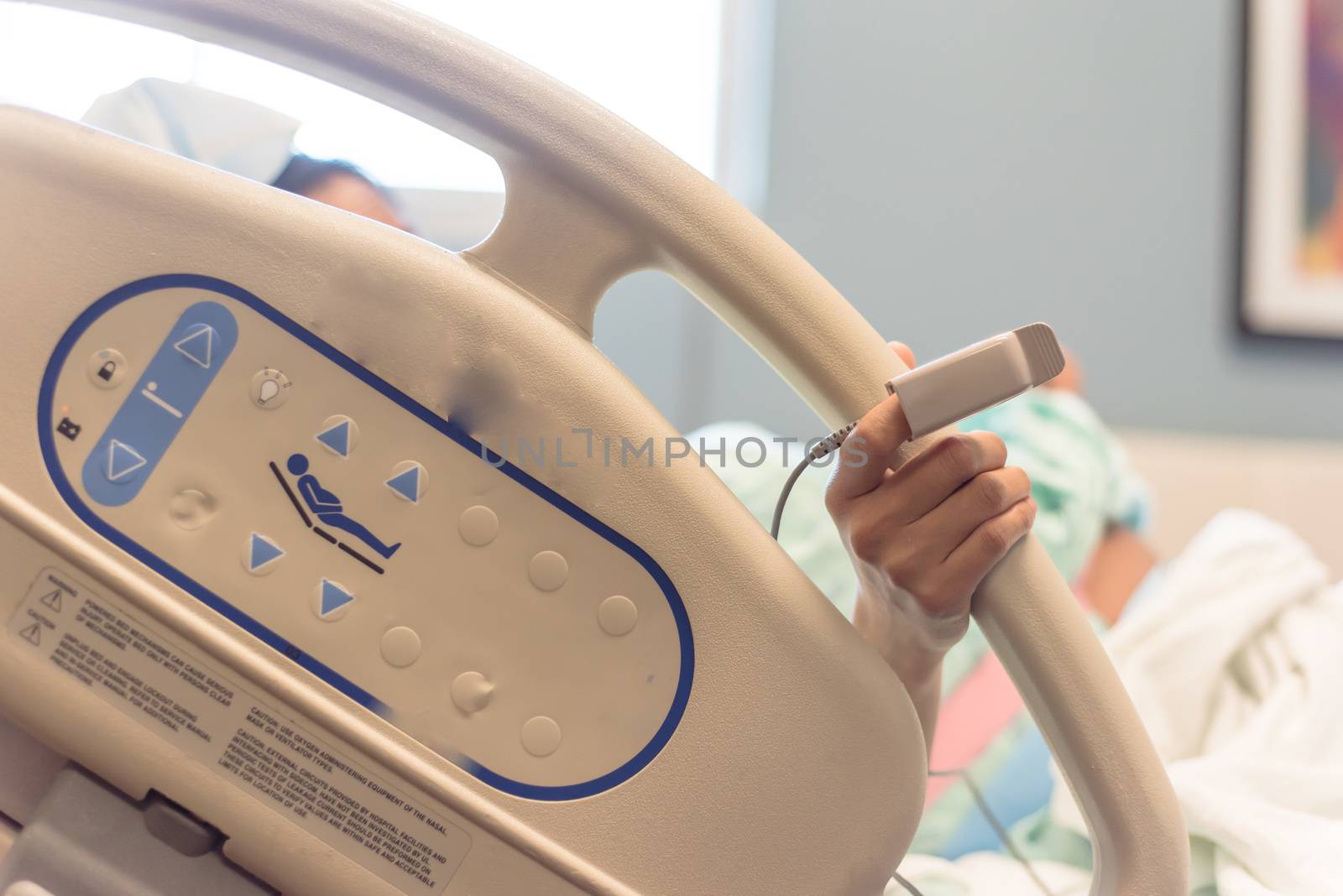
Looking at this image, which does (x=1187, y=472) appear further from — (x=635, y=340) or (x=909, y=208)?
(x=635, y=340)

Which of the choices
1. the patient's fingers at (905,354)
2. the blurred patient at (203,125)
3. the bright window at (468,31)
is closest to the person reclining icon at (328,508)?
the blurred patient at (203,125)

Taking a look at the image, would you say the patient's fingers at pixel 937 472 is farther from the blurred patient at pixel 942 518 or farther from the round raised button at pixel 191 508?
the round raised button at pixel 191 508

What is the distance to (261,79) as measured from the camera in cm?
127

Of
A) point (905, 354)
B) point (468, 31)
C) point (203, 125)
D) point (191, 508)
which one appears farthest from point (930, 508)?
point (468, 31)

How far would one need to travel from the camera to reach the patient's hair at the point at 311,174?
689 millimetres

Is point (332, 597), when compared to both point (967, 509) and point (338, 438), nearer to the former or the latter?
point (338, 438)

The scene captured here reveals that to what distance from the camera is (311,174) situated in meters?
0.82

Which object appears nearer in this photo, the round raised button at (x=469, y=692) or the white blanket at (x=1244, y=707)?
the round raised button at (x=469, y=692)

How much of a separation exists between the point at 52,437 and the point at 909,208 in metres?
1.48

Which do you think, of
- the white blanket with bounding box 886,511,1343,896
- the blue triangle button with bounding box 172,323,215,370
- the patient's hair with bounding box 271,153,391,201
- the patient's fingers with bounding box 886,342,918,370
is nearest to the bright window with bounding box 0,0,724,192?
the patient's hair with bounding box 271,153,391,201

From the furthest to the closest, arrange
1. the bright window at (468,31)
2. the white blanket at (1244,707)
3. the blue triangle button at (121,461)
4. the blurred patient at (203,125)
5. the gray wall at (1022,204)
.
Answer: the gray wall at (1022,204) → the bright window at (468,31) → the white blanket at (1244,707) → the blurred patient at (203,125) → the blue triangle button at (121,461)

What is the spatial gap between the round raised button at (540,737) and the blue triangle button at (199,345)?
21 centimetres

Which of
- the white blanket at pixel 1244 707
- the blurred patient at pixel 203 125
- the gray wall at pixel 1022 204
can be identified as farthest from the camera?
the gray wall at pixel 1022 204

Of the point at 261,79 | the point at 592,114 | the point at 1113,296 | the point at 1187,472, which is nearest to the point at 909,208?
the point at 1113,296
